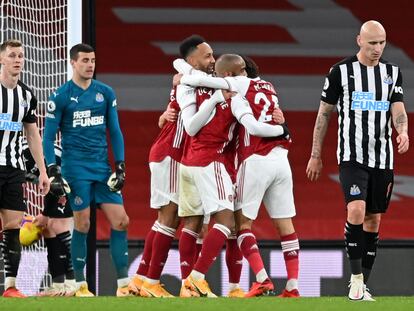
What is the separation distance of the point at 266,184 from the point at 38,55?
2.85 metres

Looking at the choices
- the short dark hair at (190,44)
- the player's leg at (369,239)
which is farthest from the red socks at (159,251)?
the player's leg at (369,239)

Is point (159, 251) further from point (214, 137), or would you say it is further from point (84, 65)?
point (84, 65)

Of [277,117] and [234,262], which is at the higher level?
[277,117]

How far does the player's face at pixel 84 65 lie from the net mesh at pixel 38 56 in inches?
40.2

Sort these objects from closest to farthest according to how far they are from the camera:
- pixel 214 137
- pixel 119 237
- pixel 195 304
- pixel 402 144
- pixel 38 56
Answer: pixel 195 304 → pixel 402 144 → pixel 214 137 → pixel 119 237 → pixel 38 56

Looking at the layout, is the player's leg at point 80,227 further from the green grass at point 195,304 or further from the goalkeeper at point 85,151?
the green grass at point 195,304

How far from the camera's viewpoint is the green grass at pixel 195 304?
7.99 metres

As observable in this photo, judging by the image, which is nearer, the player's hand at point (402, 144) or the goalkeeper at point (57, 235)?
the player's hand at point (402, 144)

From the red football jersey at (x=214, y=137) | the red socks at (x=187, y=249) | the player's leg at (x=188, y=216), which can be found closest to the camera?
the red football jersey at (x=214, y=137)

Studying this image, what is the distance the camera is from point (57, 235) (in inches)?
411

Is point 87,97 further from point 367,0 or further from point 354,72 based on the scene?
point 367,0

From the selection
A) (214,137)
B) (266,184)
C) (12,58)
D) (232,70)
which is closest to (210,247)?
(266,184)

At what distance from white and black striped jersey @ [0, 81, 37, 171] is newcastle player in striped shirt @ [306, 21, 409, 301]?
2011 mm

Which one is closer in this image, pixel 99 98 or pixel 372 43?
pixel 372 43
